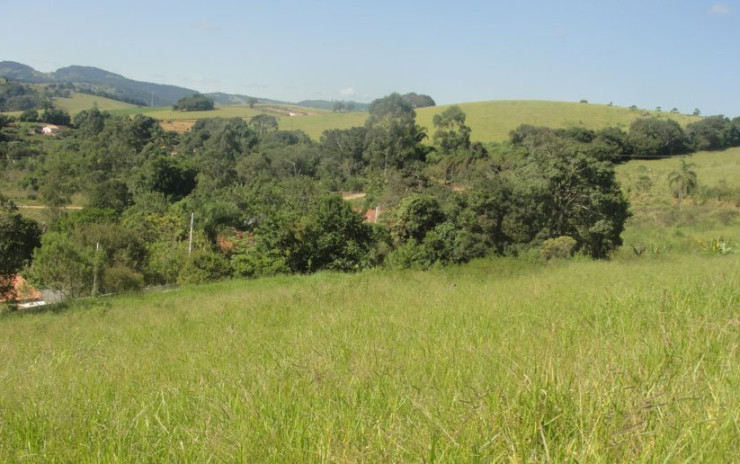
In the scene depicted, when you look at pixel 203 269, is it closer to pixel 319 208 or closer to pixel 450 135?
pixel 319 208

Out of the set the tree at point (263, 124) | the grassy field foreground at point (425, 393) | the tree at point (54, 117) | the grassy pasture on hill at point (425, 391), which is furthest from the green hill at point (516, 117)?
the grassy field foreground at point (425, 393)

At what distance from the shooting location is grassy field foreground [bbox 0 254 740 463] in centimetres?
192

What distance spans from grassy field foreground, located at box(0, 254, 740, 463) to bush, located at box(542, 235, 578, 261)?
18489 millimetres

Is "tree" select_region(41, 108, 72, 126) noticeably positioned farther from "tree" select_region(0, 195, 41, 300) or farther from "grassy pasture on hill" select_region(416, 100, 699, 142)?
"tree" select_region(0, 195, 41, 300)

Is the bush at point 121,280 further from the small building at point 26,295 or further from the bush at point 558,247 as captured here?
the bush at point 558,247

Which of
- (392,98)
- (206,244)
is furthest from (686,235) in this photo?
(392,98)

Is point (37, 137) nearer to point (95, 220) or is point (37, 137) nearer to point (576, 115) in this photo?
point (95, 220)

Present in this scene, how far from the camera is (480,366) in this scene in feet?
9.64

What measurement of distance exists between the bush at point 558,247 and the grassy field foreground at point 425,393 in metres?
18.5

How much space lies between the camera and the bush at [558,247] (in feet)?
76.5

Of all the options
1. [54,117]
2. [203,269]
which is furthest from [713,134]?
[54,117]

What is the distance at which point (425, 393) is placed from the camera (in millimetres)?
2531

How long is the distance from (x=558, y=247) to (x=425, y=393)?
22.6 meters

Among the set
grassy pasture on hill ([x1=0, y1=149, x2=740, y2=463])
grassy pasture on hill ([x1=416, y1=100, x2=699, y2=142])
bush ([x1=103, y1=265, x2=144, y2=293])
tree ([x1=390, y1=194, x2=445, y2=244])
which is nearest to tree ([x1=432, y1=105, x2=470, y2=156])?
grassy pasture on hill ([x1=416, y1=100, x2=699, y2=142])
